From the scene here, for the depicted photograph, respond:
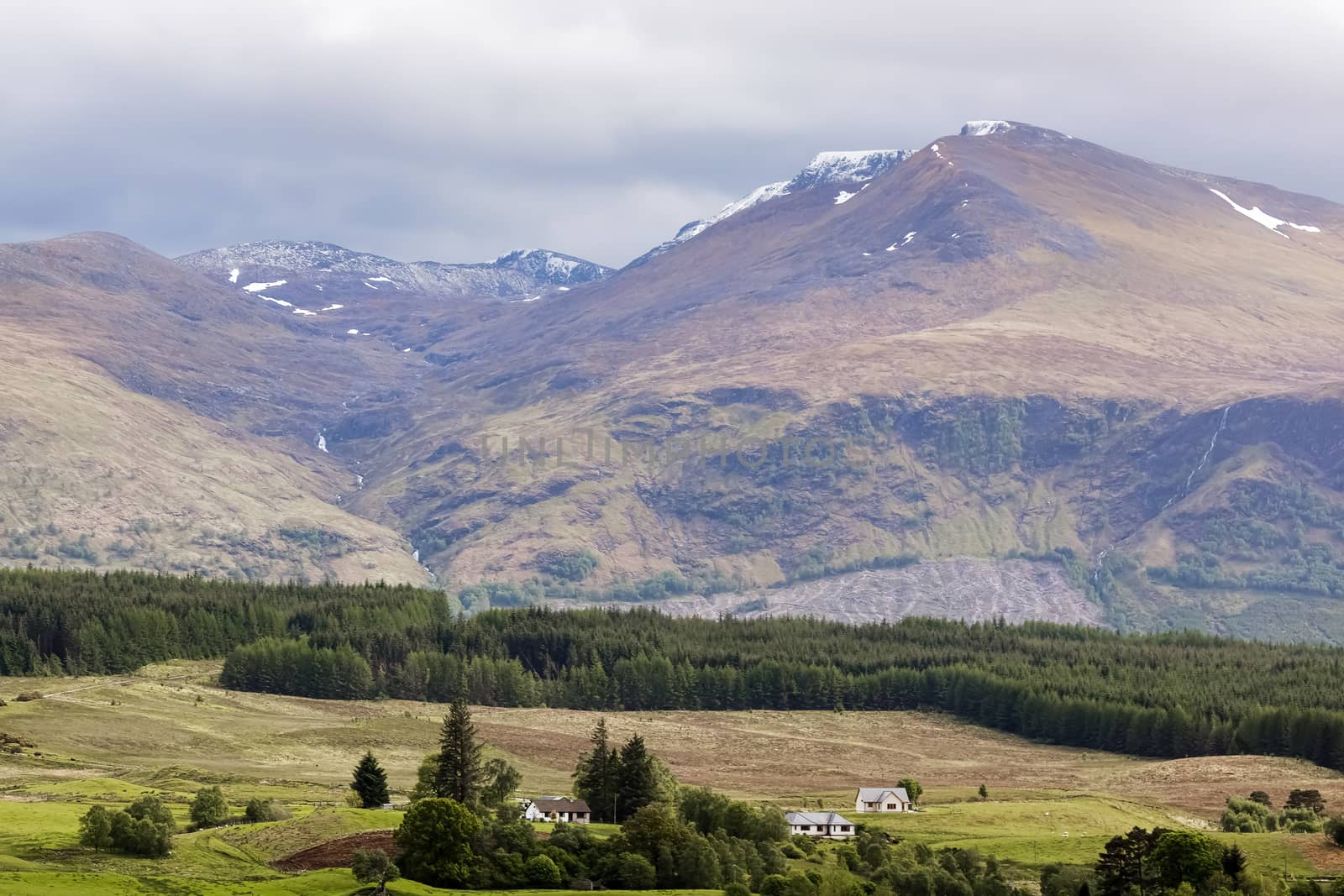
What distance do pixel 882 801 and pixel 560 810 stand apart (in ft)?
110

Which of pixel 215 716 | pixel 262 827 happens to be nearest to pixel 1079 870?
pixel 262 827

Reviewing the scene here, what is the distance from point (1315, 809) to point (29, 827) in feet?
332

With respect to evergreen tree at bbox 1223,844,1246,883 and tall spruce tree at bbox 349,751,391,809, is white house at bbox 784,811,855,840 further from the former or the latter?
evergreen tree at bbox 1223,844,1246,883

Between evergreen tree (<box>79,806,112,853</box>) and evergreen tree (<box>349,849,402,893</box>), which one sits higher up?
evergreen tree (<box>79,806,112,853</box>)

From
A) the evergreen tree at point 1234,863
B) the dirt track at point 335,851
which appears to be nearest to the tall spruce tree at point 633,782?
the dirt track at point 335,851

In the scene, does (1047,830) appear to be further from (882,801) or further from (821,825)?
(821,825)

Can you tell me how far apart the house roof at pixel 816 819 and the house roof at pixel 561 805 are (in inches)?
568

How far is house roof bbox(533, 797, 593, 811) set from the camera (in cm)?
12962

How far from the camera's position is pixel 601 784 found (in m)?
133

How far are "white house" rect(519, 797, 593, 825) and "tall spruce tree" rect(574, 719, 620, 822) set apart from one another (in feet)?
3.27

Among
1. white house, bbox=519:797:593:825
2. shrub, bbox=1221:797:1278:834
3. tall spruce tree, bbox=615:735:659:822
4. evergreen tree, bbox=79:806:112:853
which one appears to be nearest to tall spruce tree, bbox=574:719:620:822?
tall spruce tree, bbox=615:735:659:822

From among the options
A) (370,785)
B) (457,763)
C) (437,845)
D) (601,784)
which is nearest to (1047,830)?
(601,784)

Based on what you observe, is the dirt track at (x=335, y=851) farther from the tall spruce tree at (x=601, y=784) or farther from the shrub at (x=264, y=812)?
the tall spruce tree at (x=601, y=784)

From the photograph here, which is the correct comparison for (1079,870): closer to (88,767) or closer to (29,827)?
(29,827)
